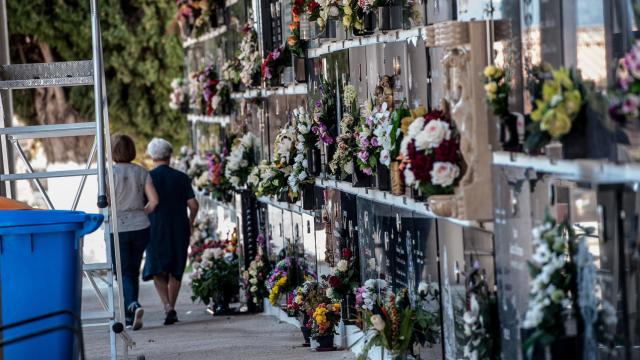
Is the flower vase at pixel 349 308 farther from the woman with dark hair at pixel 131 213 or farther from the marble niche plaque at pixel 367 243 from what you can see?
the woman with dark hair at pixel 131 213

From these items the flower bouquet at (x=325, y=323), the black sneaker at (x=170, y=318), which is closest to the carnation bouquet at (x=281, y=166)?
the flower bouquet at (x=325, y=323)

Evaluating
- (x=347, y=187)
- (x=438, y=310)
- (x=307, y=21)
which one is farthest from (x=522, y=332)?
(x=307, y=21)

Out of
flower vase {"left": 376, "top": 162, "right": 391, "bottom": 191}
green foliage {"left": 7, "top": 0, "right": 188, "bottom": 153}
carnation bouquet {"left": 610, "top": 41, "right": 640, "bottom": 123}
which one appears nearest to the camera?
carnation bouquet {"left": 610, "top": 41, "right": 640, "bottom": 123}

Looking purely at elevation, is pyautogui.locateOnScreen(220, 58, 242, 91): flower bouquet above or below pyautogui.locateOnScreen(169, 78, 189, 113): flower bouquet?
above

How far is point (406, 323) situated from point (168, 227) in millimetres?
5128

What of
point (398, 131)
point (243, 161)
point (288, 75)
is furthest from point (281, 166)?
point (398, 131)

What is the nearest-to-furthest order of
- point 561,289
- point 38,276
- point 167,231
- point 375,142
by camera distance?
point 561,289 < point 38,276 < point 375,142 < point 167,231

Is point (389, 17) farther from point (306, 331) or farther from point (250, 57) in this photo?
point (250, 57)

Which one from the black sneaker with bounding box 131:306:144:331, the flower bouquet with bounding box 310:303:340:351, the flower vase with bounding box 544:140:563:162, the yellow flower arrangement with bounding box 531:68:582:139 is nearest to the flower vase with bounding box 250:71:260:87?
the black sneaker with bounding box 131:306:144:331

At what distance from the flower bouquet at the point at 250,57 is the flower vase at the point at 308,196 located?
6.34 feet

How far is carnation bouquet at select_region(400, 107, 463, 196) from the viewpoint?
5633mm

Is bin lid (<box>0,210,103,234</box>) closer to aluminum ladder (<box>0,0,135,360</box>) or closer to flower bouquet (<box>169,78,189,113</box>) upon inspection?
aluminum ladder (<box>0,0,135,360</box>)

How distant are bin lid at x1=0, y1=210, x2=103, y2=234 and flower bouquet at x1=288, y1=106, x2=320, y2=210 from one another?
114 inches

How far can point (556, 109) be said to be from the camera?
4.64 m
